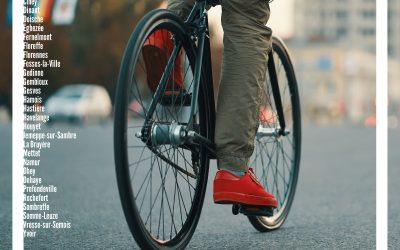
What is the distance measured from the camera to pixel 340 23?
112m

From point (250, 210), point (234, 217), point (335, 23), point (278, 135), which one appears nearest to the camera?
point (250, 210)

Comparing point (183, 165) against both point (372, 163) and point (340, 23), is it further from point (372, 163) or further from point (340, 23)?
point (340, 23)

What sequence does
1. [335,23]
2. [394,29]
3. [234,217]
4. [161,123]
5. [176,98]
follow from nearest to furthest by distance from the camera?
[161,123] < [176,98] < [234,217] < [335,23] < [394,29]

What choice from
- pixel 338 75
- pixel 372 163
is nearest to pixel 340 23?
pixel 338 75

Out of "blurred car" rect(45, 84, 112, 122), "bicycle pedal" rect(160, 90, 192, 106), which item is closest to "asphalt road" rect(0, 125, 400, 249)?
"bicycle pedal" rect(160, 90, 192, 106)

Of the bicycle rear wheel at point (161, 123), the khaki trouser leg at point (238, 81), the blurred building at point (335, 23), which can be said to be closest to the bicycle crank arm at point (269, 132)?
the bicycle rear wheel at point (161, 123)

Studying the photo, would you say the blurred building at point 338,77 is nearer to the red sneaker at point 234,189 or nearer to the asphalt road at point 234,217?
the asphalt road at point 234,217

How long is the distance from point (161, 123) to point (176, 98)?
186 millimetres

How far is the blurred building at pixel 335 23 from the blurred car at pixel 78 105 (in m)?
71.1

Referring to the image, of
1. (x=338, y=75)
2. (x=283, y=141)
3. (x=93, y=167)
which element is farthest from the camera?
(x=338, y=75)

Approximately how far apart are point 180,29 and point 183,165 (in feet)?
1.64

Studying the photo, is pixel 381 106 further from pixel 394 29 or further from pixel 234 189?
pixel 394 29

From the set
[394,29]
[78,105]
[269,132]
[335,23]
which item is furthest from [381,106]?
[394,29]

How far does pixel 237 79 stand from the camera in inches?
120
